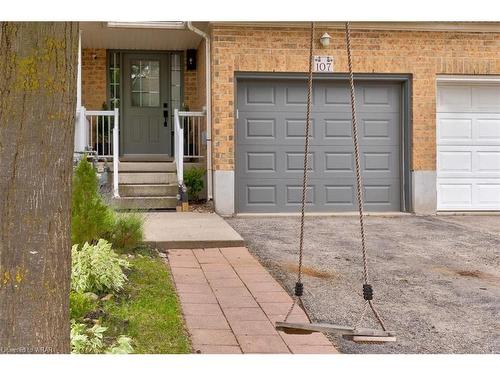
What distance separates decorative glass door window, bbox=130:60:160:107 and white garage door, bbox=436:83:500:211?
5.32 m

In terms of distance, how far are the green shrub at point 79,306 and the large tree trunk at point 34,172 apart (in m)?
1.74

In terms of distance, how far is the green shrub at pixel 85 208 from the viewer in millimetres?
5969

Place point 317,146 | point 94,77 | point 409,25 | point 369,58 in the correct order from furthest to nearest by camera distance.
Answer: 1. point 94,77
2. point 317,146
3. point 369,58
4. point 409,25

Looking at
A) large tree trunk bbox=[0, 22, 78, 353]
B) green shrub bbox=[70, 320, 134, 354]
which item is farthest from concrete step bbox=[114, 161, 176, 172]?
large tree trunk bbox=[0, 22, 78, 353]

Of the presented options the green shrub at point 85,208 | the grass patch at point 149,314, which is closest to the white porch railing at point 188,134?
the green shrub at point 85,208

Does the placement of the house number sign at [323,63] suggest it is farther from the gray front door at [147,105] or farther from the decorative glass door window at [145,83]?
the decorative glass door window at [145,83]

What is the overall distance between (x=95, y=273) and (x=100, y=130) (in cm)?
753

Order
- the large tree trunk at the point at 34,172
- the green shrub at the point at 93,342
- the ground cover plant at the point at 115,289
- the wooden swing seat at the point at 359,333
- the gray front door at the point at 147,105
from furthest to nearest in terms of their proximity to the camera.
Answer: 1. the gray front door at the point at 147,105
2. the ground cover plant at the point at 115,289
3. the green shrub at the point at 93,342
4. the wooden swing seat at the point at 359,333
5. the large tree trunk at the point at 34,172

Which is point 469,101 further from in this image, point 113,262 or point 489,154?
point 113,262

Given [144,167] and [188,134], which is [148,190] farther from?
[188,134]

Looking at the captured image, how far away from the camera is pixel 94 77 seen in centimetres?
1273

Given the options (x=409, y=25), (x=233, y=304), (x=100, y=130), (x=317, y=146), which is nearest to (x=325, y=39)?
(x=409, y=25)

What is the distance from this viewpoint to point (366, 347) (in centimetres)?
411
